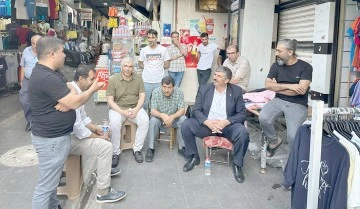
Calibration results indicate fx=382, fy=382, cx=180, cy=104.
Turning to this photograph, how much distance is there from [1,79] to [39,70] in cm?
723

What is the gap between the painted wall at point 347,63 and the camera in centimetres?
506

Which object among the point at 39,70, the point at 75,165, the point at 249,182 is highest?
the point at 39,70

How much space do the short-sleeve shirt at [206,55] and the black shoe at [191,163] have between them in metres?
3.77

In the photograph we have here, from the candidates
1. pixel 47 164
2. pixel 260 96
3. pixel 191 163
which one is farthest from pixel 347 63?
pixel 47 164

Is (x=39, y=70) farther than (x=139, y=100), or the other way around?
(x=139, y=100)

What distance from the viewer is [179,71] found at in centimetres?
844

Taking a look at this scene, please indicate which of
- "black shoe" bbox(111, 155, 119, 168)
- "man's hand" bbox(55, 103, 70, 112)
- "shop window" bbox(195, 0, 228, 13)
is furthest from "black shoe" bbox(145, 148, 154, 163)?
"shop window" bbox(195, 0, 228, 13)

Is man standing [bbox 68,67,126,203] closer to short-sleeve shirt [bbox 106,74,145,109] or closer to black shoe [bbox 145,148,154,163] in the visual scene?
black shoe [bbox 145,148,154,163]

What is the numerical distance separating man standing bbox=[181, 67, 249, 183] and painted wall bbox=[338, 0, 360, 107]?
1.48 meters

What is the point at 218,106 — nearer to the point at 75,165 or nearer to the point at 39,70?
the point at 75,165

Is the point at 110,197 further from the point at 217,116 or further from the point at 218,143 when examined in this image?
the point at 217,116

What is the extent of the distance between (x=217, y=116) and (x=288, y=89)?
0.98 m

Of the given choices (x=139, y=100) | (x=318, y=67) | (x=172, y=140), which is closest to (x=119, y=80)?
(x=139, y=100)

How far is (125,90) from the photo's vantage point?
17.7ft
